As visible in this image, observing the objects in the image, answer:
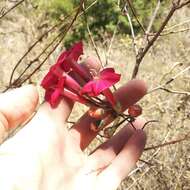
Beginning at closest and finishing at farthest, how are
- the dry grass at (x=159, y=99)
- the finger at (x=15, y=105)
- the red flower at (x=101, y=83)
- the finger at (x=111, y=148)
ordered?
1. the red flower at (x=101, y=83)
2. the finger at (x=15, y=105)
3. the finger at (x=111, y=148)
4. the dry grass at (x=159, y=99)

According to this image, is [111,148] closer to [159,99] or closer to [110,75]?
[110,75]

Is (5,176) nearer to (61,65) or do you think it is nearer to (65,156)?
(65,156)

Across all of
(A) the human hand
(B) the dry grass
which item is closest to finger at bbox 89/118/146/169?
(A) the human hand

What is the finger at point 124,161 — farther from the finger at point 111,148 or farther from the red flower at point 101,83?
the red flower at point 101,83

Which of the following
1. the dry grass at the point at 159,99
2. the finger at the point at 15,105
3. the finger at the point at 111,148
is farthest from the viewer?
the dry grass at the point at 159,99

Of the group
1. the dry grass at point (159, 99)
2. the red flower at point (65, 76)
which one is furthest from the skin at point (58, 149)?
the dry grass at point (159, 99)

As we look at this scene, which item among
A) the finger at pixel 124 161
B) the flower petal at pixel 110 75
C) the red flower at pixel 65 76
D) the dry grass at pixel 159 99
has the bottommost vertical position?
the dry grass at pixel 159 99
